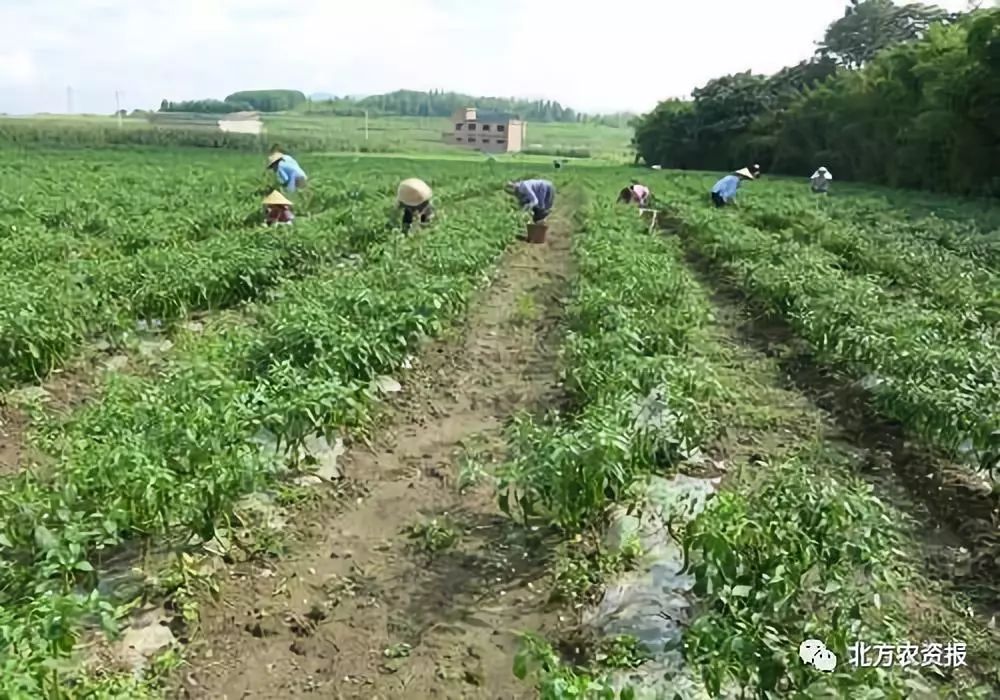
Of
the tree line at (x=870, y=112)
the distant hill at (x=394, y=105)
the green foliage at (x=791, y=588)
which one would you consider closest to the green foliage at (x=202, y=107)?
the distant hill at (x=394, y=105)

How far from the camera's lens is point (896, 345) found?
6.52m

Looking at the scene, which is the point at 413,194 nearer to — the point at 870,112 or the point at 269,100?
the point at 870,112

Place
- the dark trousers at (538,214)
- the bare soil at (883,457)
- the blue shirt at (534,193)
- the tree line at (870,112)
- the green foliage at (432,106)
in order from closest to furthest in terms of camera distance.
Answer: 1. the bare soil at (883,457)
2. the blue shirt at (534,193)
3. the dark trousers at (538,214)
4. the tree line at (870,112)
5. the green foliage at (432,106)

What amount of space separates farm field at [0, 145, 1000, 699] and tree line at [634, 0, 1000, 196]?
2359 cm

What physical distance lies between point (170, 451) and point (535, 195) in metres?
12.7

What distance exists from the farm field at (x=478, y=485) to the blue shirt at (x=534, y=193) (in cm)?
593

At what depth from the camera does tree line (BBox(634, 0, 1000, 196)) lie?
98.9 ft

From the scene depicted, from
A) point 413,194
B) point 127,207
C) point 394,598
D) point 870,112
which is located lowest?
point 394,598

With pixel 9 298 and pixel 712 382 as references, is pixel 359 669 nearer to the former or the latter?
pixel 712 382

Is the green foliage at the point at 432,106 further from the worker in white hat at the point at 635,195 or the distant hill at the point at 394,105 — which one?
the worker in white hat at the point at 635,195

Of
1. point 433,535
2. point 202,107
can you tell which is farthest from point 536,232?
point 202,107

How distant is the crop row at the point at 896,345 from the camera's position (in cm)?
524

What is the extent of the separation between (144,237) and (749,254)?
8797 mm

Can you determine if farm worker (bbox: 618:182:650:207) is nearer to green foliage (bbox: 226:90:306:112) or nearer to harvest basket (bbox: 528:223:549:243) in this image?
harvest basket (bbox: 528:223:549:243)
